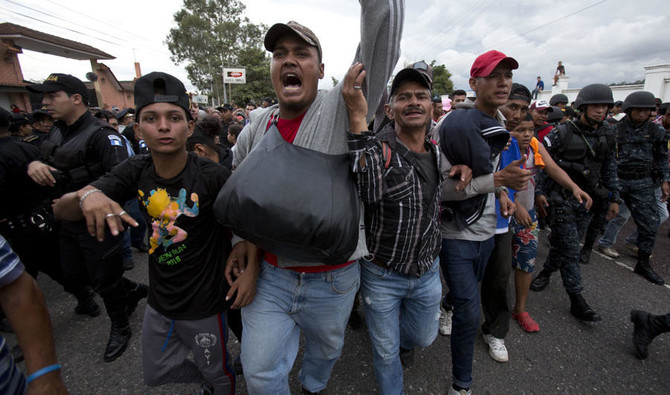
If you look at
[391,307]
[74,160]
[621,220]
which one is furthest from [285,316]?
[621,220]

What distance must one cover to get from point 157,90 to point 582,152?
406 centimetres

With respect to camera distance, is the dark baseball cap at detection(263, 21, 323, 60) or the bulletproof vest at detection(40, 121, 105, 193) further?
the bulletproof vest at detection(40, 121, 105, 193)

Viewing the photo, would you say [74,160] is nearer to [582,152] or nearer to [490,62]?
[490,62]

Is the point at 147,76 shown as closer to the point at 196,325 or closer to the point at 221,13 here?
the point at 196,325

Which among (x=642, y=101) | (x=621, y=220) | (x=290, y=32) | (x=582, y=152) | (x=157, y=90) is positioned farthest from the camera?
(x=621, y=220)

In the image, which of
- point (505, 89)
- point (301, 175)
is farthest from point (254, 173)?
point (505, 89)

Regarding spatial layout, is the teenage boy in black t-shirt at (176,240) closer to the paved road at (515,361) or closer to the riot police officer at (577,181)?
the paved road at (515,361)

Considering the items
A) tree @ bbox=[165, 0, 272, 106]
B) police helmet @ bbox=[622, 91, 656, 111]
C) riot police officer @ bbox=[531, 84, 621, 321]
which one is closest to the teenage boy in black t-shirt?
riot police officer @ bbox=[531, 84, 621, 321]

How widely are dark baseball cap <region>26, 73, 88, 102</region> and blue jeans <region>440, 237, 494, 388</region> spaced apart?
3.41 m

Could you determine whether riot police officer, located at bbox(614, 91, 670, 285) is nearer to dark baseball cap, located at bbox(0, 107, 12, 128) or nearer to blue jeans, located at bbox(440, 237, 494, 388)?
blue jeans, located at bbox(440, 237, 494, 388)

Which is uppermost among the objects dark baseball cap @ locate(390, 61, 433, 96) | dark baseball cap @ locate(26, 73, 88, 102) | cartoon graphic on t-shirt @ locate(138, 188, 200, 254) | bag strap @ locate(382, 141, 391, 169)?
dark baseball cap @ locate(390, 61, 433, 96)

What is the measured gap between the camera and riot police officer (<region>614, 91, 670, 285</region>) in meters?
3.89

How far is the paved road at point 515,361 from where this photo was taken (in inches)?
88.9

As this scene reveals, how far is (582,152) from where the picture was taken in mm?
3322
